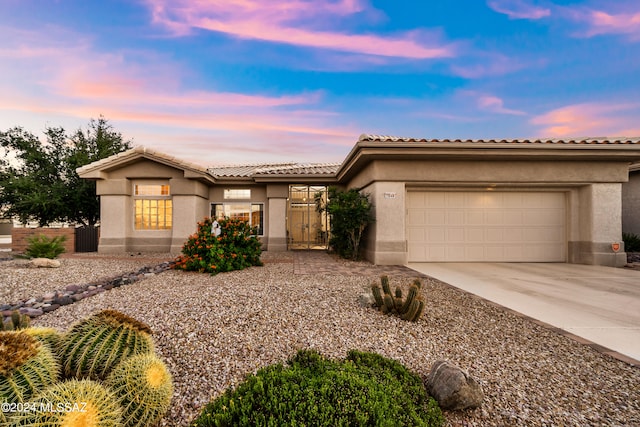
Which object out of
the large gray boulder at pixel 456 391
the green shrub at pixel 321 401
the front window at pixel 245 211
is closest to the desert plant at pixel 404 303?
the large gray boulder at pixel 456 391

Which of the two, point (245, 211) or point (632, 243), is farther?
point (245, 211)

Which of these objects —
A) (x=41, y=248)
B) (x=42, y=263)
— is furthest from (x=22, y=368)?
(x=41, y=248)

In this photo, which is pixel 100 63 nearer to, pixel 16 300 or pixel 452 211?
pixel 16 300

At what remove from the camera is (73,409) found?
1.28 m

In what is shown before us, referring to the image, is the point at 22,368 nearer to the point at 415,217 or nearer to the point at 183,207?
the point at 415,217

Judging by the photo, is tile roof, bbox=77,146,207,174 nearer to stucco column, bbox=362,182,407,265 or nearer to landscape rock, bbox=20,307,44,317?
stucco column, bbox=362,182,407,265

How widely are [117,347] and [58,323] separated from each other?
2864 mm

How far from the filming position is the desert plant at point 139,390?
65.6 inches

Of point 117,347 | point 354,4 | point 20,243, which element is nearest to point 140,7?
point 354,4

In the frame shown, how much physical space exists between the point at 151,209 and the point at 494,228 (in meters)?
14.5

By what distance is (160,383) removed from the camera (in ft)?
5.84

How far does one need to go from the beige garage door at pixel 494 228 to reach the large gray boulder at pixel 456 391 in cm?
764

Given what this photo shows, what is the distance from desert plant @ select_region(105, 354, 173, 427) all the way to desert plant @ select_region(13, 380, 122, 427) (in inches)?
8.1

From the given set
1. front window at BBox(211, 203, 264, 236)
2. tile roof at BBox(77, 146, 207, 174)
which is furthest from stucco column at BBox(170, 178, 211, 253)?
front window at BBox(211, 203, 264, 236)
